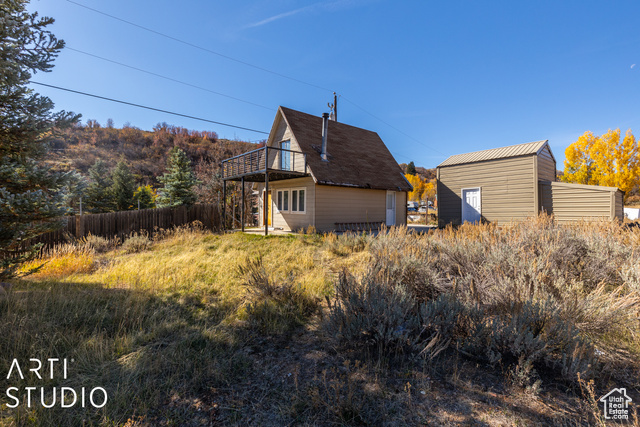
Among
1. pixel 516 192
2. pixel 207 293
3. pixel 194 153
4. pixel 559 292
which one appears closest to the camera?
pixel 559 292

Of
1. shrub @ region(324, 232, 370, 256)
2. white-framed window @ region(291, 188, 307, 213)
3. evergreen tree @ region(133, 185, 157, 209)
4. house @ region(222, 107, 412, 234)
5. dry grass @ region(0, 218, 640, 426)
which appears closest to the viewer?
dry grass @ region(0, 218, 640, 426)

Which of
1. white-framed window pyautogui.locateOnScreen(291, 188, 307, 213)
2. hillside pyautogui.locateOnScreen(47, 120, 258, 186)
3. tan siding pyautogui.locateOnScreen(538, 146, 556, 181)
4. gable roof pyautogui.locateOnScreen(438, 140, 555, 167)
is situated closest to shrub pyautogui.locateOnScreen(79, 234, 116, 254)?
white-framed window pyautogui.locateOnScreen(291, 188, 307, 213)

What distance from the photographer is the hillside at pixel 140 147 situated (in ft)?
A: 121

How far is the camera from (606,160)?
20.1 metres

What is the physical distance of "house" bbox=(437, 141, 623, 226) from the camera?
1140cm

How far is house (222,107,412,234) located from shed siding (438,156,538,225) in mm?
2702

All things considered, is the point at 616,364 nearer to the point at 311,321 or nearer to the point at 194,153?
the point at 311,321

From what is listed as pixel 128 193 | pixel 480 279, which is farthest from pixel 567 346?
pixel 128 193

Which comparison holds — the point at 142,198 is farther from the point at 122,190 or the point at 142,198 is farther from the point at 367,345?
the point at 367,345

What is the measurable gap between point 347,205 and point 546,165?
397 inches

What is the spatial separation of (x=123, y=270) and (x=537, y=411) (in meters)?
7.61

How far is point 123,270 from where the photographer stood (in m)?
6.29

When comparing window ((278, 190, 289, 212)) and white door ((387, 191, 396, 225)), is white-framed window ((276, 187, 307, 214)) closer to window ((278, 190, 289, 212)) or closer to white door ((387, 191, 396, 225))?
window ((278, 190, 289, 212))

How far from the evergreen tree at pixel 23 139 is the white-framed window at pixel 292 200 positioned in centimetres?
1101
